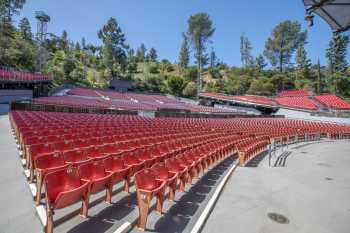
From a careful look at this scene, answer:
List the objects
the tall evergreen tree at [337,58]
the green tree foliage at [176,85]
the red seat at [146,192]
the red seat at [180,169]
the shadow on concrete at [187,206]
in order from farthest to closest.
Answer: the tall evergreen tree at [337,58] < the green tree foliage at [176,85] < the red seat at [180,169] < the shadow on concrete at [187,206] < the red seat at [146,192]

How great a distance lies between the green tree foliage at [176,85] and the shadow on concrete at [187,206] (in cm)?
4601

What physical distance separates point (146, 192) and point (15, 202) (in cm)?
211

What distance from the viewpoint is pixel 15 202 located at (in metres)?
3.95

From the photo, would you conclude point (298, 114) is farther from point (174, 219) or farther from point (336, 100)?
point (174, 219)

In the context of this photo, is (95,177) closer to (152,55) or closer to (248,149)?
(248,149)

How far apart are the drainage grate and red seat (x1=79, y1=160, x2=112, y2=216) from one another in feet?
10.6

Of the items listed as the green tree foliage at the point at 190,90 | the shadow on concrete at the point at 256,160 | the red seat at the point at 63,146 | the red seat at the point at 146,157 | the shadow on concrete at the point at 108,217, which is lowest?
the shadow on concrete at the point at 256,160

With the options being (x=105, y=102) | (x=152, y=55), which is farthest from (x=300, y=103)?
(x=152, y=55)

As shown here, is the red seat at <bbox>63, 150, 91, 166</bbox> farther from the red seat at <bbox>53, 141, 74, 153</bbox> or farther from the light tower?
the light tower

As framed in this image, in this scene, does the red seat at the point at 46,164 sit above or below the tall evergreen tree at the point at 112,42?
below

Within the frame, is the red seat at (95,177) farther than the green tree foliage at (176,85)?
No

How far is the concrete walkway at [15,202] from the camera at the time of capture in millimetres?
3320

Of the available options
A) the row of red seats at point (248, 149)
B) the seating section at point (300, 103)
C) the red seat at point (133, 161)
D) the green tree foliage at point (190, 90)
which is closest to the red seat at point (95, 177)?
the red seat at point (133, 161)

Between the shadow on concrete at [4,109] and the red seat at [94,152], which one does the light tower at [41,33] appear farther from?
the red seat at [94,152]
